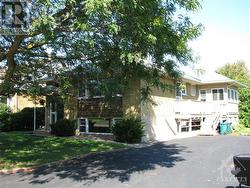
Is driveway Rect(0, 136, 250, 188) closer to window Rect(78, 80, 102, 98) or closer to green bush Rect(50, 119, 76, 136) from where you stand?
window Rect(78, 80, 102, 98)

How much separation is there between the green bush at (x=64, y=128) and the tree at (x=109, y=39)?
10.7 metres

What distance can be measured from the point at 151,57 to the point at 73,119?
1726 centimetres

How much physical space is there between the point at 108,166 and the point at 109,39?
16.5ft

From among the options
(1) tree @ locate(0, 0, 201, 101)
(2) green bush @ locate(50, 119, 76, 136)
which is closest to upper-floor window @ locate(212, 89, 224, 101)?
(2) green bush @ locate(50, 119, 76, 136)

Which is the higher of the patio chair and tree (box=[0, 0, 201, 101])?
tree (box=[0, 0, 201, 101])

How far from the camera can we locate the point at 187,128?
104ft

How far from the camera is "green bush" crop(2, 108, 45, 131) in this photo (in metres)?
32.8

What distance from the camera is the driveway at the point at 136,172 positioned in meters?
10.9

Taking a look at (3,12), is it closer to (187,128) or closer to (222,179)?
(222,179)

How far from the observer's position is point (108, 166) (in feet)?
45.8

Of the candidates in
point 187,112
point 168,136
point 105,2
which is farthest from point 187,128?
point 105,2

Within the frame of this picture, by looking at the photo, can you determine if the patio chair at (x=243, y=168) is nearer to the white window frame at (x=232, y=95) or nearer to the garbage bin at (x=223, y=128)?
the garbage bin at (x=223, y=128)

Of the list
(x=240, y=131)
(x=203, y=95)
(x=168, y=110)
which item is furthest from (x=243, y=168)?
(x=203, y=95)

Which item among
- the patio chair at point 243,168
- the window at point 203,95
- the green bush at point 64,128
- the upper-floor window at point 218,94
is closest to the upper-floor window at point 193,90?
the window at point 203,95
